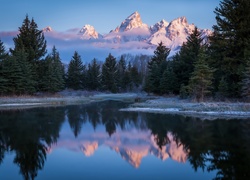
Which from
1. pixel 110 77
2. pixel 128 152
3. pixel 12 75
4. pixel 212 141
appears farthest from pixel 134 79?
pixel 128 152

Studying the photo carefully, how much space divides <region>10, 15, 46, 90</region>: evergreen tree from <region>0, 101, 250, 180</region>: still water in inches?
1429

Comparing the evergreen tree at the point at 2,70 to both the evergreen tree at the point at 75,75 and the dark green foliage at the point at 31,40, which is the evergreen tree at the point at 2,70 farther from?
the evergreen tree at the point at 75,75

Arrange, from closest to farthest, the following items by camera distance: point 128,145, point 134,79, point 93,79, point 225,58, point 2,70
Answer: point 128,145 → point 225,58 → point 2,70 → point 93,79 → point 134,79

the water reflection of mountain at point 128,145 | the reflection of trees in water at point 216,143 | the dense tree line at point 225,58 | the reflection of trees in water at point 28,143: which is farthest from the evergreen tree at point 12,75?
the water reflection of mountain at point 128,145

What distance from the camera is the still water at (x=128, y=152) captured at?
31.2 feet

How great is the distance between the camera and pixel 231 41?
121 ft

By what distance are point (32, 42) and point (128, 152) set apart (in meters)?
47.1

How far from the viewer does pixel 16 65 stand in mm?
44969

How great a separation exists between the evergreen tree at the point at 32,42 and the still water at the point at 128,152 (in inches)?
1429

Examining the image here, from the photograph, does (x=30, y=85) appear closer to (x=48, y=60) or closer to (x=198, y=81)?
(x=48, y=60)

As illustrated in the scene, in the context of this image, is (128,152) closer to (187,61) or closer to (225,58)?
(225,58)

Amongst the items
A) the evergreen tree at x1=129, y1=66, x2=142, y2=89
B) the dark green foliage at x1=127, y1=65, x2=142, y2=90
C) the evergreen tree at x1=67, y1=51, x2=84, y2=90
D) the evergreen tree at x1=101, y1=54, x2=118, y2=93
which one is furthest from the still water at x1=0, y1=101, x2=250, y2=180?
the evergreen tree at x1=129, y1=66, x2=142, y2=89

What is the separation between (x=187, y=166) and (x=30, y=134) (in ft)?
31.7

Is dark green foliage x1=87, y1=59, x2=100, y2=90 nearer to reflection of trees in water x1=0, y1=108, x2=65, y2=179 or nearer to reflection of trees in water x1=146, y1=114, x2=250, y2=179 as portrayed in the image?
reflection of trees in water x1=0, y1=108, x2=65, y2=179
